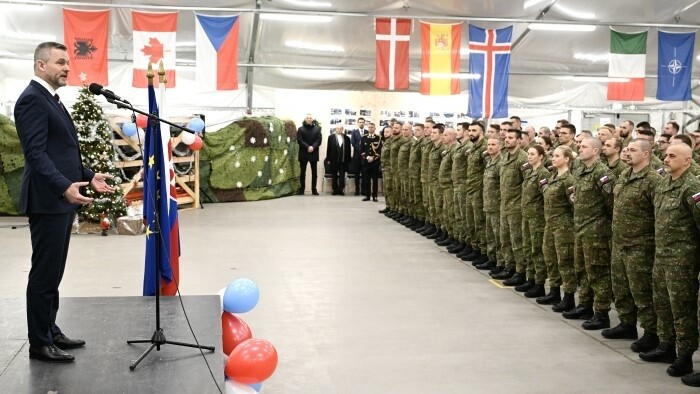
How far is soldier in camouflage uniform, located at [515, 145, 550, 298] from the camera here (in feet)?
23.5

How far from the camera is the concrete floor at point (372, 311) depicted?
498 cm

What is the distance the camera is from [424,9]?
53.9 feet

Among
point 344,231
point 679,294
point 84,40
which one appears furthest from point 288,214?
point 679,294

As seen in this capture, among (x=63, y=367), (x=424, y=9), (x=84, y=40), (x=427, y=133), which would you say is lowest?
(x=63, y=367)

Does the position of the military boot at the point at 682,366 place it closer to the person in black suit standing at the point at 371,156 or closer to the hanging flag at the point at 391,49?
the hanging flag at the point at 391,49

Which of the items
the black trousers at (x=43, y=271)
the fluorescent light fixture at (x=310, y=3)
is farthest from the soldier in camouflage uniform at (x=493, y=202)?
the fluorescent light fixture at (x=310, y=3)

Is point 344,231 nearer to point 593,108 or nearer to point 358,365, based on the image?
point 358,365

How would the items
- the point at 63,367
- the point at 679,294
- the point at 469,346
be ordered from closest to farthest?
the point at 63,367
the point at 679,294
the point at 469,346

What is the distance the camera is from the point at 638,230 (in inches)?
212

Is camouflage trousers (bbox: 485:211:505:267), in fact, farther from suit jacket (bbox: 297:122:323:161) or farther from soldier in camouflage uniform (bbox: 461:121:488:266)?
suit jacket (bbox: 297:122:323:161)

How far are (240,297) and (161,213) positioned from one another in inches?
33.4

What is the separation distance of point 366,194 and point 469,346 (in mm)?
11321

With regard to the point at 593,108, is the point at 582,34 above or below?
above


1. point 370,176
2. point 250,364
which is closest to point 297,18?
point 370,176
